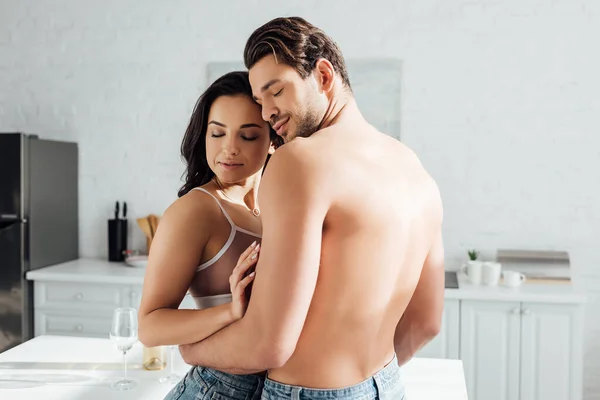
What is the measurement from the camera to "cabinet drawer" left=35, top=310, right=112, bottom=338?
12.2ft

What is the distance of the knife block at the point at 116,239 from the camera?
409cm

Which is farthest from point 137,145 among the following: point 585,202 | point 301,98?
point 301,98

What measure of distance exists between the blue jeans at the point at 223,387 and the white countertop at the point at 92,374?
450mm

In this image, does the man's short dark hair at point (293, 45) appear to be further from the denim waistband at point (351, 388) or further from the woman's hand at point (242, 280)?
the denim waistband at point (351, 388)

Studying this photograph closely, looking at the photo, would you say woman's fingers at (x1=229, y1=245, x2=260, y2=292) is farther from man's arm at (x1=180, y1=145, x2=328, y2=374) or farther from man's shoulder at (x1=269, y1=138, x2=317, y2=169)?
man's shoulder at (x1=269, y1=138, x2=317, y2=169)

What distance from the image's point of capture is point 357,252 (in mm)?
1212

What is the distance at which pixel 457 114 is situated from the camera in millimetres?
3771

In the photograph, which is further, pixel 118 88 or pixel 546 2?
pixel 118 88

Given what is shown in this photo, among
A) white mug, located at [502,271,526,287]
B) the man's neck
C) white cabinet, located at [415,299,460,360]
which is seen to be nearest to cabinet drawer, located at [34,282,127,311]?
white cabinet, located at [415,299,460,360]

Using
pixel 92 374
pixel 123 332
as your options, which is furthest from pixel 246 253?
pixel 92 374

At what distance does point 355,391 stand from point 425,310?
37 cm

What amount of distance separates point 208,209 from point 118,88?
2945mm

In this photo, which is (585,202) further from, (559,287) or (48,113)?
(48,113)

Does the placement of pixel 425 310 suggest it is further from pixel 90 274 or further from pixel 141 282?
pixel 90 274
